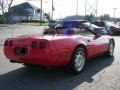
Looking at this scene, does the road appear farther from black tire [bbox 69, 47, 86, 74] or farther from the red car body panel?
the red car body panel

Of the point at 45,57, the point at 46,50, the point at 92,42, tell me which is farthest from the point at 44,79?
the point at 92,42

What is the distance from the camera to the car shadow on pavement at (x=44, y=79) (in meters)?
5.48

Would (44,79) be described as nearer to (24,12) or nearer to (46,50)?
(46,50)

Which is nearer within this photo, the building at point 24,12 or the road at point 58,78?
the road at point 58,78

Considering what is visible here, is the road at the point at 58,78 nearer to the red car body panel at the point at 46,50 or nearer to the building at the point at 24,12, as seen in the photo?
the red car body panel at the point at 46,50

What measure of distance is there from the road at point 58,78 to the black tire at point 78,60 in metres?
0.15

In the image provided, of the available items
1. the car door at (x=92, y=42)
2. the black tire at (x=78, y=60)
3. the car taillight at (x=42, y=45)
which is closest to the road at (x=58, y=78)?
the black tire at (x=78, y=60)

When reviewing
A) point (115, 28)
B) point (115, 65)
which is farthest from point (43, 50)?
point (115, 28)

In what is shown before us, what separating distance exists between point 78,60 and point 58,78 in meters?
0.82

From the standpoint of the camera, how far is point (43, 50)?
587cm

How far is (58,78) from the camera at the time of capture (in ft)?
20.4

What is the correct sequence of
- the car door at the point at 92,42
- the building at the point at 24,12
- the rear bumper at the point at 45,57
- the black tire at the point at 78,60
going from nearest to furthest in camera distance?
the rear bumper at the point at 45,57 → the black tire at the point at 78,60 → the car door at the point at 92,42 → the building at the point at 24,12

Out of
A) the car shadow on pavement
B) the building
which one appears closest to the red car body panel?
the car shadow on pavement

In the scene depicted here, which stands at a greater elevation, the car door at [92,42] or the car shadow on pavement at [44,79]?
the car door at [92,42]
